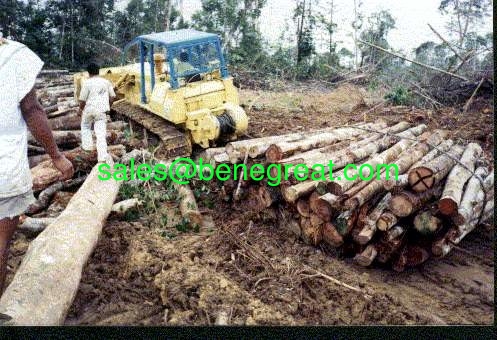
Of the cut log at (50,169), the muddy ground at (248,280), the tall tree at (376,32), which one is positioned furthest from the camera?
the tall tree at (376,32)

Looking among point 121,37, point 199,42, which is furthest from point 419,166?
point 121,37

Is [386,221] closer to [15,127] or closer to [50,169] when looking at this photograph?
[15,127]

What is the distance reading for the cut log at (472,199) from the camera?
3.95 meters

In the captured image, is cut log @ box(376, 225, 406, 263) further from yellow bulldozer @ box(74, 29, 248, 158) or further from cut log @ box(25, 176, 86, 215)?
cut log @ box(25, 176, 86, 215)

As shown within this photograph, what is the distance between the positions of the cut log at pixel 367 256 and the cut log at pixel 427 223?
42 cm

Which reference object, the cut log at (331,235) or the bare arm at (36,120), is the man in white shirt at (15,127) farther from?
the cut log at (331,235)

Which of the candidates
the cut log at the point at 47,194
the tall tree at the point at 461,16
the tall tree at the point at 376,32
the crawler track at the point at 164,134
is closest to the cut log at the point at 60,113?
the crawler track at the point at 164,134

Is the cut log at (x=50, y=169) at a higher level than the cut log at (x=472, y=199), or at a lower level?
lower

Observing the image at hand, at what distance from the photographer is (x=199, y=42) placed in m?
7.10

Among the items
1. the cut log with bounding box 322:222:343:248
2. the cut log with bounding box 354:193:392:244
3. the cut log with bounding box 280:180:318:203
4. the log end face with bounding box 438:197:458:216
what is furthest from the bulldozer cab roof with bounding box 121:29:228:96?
the log end face with bounding box 438:197:458:216

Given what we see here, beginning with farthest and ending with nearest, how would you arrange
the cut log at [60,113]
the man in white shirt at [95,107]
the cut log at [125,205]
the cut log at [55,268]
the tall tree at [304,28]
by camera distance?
1. the tall tree at [304,28]
2. the cut log at [60,113]
3. the man in white shirt at [95,107]
4. the cut log at [125,205]
5. the cut log at [55,268]

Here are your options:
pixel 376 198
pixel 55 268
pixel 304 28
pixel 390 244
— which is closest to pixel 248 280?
pixel 390 244

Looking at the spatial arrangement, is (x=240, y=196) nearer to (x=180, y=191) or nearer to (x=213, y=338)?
(x=180, y=191)

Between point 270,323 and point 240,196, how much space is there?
2.13m
